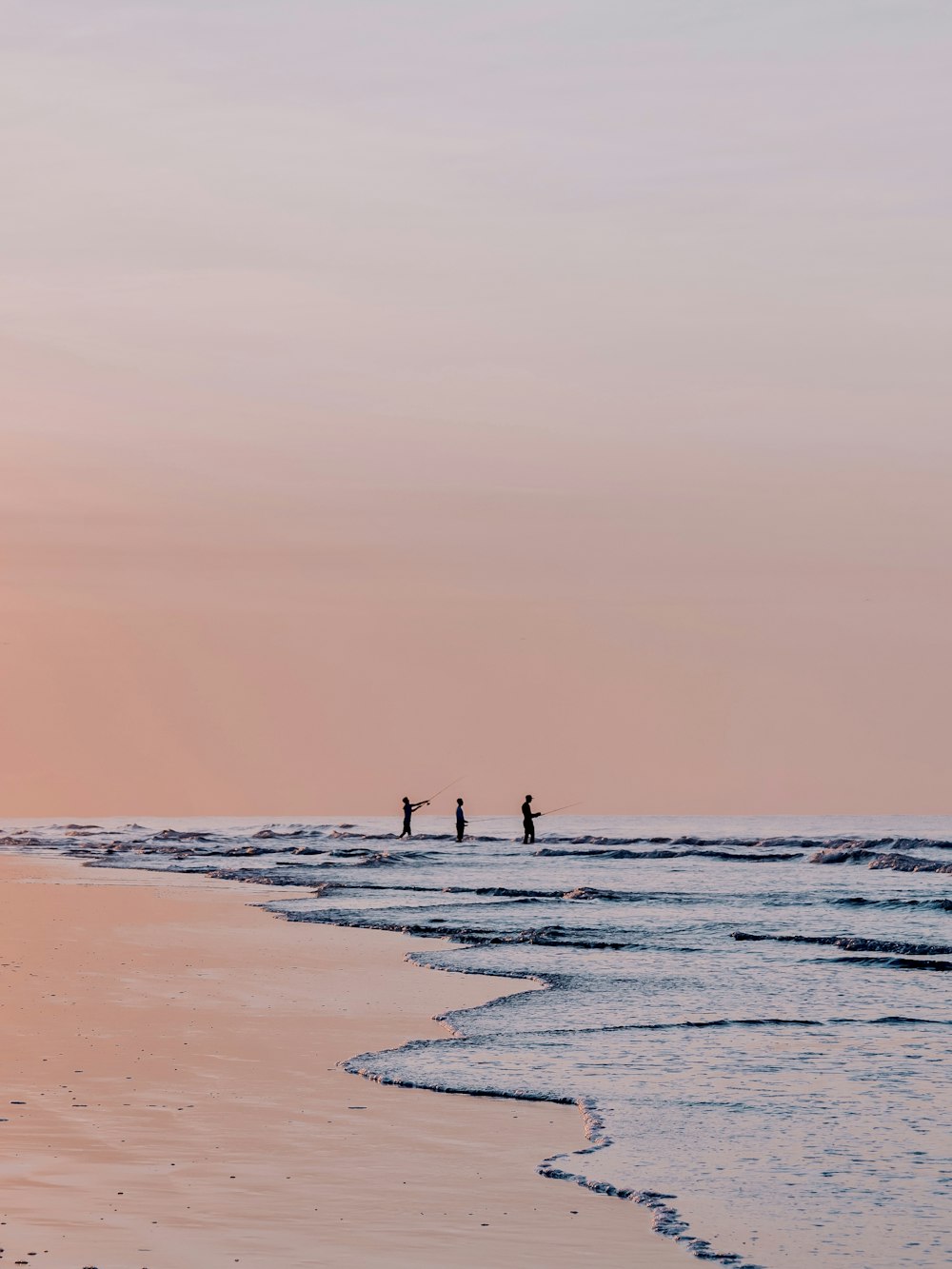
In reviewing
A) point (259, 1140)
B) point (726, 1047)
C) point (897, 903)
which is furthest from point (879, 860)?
point (259, 1140)

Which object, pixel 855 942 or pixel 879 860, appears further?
pixel 879 860

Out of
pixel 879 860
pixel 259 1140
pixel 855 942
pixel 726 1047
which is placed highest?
pixel 259 1140

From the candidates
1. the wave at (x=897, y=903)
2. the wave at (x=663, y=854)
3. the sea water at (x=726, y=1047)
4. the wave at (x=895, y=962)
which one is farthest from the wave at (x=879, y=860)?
the wave at (x=895, y=962)

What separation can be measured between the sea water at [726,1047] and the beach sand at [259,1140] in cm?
52

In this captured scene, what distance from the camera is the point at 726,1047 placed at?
13734mm

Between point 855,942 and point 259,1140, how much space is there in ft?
51.0

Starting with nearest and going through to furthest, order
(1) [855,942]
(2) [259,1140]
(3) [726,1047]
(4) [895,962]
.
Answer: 1. (2) [259,1140]
2. (3) [726,1047]
3. (4) [895,962]
4. (1) [855,942]

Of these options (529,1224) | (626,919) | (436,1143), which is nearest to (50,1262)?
(529,1224)

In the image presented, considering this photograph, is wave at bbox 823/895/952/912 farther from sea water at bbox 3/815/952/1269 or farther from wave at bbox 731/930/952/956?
wave at bbox 731/930/952/956

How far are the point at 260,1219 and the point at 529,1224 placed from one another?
1371 millimetres

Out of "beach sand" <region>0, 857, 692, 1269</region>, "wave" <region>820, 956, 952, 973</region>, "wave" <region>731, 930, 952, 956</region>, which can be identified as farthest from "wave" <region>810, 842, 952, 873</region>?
"beach sand" <region>0, 857, 692, 1269</region>

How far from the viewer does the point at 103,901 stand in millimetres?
31109

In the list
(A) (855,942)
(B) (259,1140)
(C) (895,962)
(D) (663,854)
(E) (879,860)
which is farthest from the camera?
(D) (663,854)

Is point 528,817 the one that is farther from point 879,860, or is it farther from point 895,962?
point 895,962
